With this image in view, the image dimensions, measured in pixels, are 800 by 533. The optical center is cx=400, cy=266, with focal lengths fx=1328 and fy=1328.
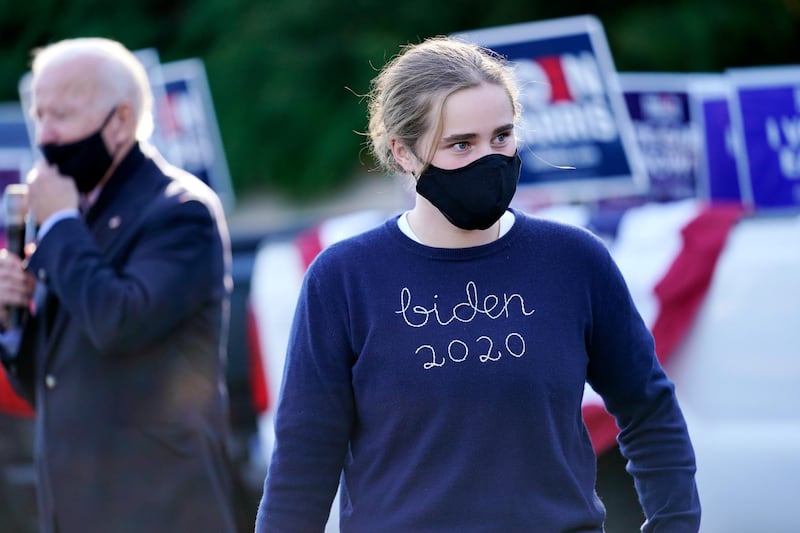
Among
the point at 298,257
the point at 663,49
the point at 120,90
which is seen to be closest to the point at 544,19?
the point at 663,49

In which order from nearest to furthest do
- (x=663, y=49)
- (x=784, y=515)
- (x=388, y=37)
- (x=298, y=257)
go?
(x=784, y=515), (x=298, y=257), (x=663, y=49), (x=388, y=37)

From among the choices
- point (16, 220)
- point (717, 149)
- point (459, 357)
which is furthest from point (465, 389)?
point (717, 149)

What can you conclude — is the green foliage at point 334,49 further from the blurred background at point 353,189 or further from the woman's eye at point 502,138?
the woman's eye at point 502,138

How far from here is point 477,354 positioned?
2395 mm

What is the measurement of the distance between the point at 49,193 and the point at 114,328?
18.6 inches

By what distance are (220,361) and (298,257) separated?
209cm

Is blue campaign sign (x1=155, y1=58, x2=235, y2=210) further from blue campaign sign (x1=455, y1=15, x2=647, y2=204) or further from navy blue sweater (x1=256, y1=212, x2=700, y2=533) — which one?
navy blue sweater (x1=256, y1=212, x2=700, y2=533)

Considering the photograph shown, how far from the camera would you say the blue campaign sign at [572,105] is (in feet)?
22.9

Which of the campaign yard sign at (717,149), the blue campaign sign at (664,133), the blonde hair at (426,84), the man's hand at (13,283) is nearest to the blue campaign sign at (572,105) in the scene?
the campaign yard sign at (717,149)

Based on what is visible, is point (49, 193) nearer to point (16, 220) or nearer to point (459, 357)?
point (16, 220)

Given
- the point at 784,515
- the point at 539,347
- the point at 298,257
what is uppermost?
the point at 539,347

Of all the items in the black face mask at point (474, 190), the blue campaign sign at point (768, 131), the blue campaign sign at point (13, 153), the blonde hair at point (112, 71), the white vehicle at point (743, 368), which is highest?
the blonde hair at point (112, 71)

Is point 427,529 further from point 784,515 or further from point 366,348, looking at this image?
point 784,515

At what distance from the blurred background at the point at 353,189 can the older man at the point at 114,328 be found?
37 cm
